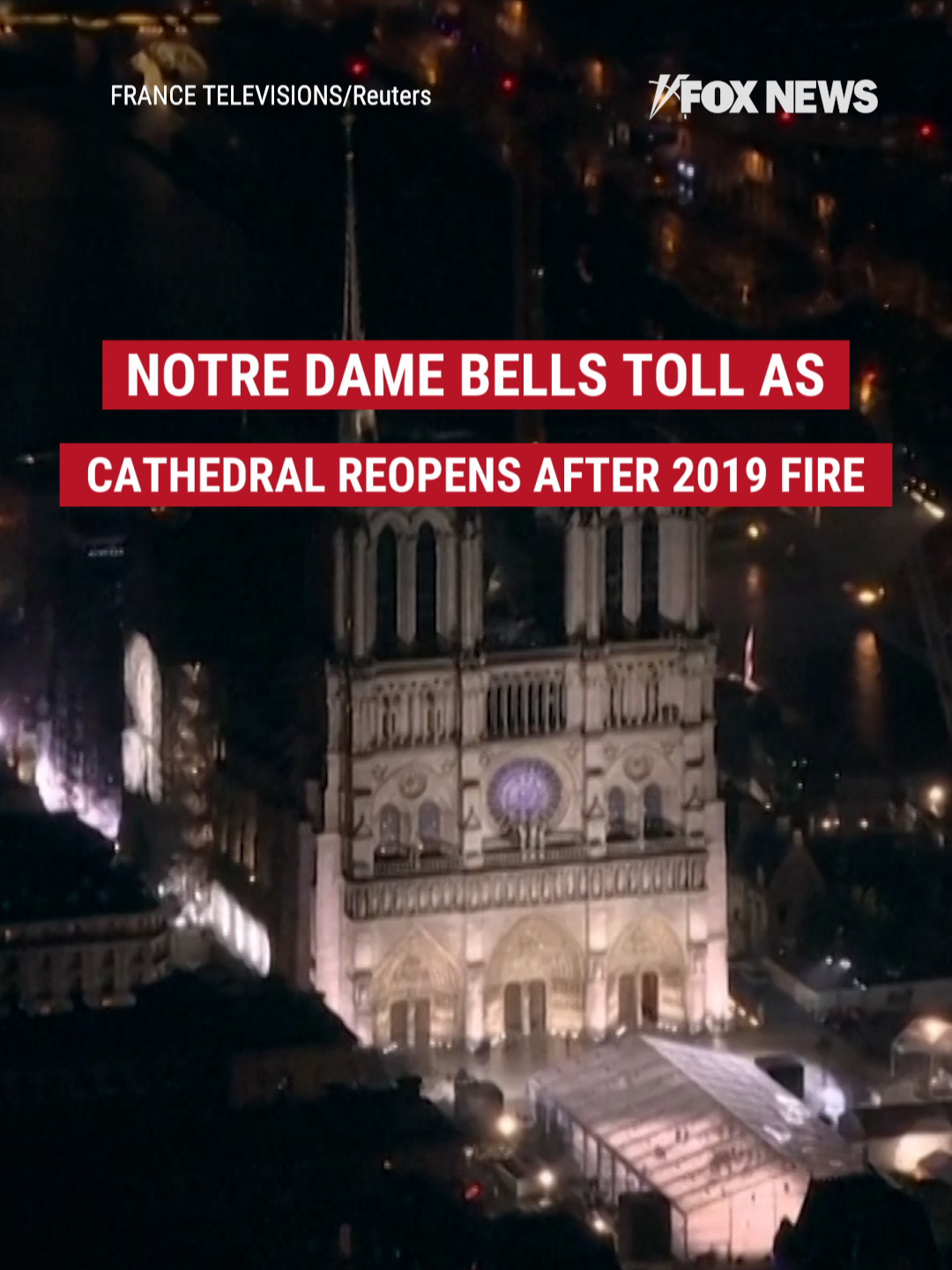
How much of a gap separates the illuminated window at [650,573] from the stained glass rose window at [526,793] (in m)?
0.79

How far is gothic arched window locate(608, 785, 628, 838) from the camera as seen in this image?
64.6 feet

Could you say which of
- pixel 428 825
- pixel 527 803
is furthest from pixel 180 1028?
pixel 527 803

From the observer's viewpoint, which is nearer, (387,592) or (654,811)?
(387,592)

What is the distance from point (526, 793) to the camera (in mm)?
19594

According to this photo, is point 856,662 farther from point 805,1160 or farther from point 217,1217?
point 217,1217

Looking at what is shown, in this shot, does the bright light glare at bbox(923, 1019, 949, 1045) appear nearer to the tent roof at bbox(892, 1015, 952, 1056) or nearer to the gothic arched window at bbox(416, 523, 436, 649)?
the tent roof at bbox(892, 1015, 952, 1056)

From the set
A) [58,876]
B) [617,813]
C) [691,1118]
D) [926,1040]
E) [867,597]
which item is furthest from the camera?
[867,597]

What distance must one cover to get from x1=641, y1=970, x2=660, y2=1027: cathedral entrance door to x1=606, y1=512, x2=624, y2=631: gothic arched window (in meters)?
1.61

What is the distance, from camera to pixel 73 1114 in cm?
1587

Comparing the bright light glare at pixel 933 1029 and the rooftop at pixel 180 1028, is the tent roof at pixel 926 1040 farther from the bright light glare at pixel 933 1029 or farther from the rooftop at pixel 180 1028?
the rooftop at pixel 180 1028

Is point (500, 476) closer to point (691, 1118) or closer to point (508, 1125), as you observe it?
point (508, 1125)

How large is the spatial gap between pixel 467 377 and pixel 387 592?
55.9 inches

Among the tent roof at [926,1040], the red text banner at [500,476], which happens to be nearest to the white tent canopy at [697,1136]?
the tent roof at [926,1040]

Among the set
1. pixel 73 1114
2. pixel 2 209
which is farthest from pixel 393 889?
pixel 2 209
